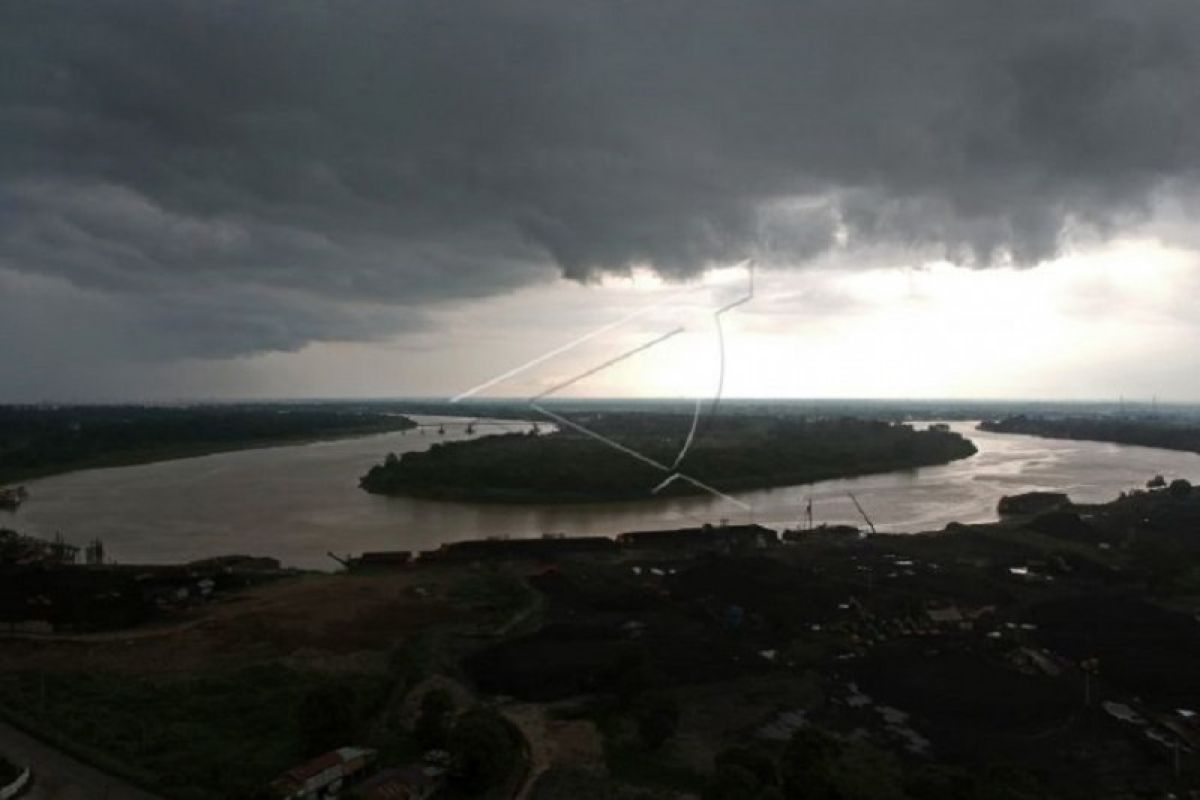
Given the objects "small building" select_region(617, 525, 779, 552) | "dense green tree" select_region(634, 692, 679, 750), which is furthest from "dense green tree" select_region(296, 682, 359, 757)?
"small building" select_region(617, 525, 779, 552)

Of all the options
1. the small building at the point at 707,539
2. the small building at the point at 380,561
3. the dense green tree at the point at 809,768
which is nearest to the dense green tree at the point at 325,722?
the dense green tree at the point at 809,768

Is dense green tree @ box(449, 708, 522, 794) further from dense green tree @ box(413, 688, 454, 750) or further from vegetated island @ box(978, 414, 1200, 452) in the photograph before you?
vegetated island @ box(978, 414, 1200, 452)

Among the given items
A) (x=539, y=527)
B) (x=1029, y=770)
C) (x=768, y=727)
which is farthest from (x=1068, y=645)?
(x=539, y=527)

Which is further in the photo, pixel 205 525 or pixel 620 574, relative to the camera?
pixel 205 525

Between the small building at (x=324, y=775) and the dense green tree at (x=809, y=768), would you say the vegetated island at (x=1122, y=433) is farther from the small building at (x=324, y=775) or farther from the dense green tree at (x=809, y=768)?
the small building at (x=324, y=775)

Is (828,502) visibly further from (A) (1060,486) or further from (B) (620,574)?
Result: (B) (620,574)

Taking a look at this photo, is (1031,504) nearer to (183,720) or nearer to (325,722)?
(325,722)
